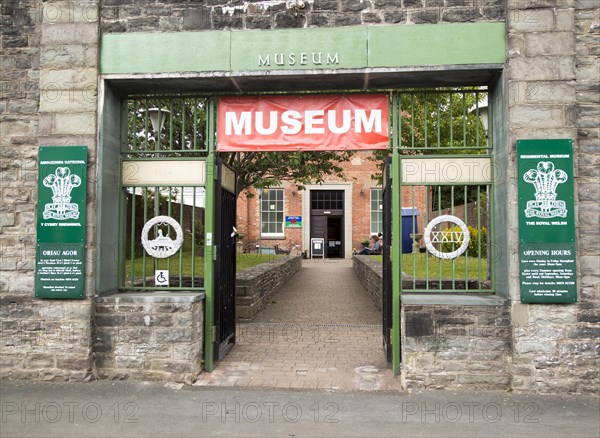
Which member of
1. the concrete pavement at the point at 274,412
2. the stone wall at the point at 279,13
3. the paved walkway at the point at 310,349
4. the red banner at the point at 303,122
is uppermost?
the stone wall at the point at 279,13

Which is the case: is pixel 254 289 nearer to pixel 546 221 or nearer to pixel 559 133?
pixel 546 221

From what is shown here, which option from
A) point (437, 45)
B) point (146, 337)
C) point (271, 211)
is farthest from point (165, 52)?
point (271, 211)

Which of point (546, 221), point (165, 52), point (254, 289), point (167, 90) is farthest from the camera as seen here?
point (254, 289)

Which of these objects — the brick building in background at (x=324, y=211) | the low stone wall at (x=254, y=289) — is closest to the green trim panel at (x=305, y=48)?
the low stone wall at (x=254, y=289)

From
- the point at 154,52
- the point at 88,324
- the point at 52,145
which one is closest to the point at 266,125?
the point at 154,52

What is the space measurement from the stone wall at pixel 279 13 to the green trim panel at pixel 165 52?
0.10 m

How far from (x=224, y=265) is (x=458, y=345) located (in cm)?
313

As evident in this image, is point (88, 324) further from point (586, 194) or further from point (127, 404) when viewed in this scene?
point (586, 194)

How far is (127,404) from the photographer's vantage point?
508 centimetres

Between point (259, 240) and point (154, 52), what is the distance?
22111 millimetres

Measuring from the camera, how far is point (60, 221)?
5.86 m

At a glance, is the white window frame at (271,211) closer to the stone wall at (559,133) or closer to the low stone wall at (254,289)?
the low stone wall at (254,289)

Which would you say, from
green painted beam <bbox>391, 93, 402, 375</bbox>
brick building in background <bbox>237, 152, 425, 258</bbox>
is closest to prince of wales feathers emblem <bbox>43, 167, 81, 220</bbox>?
green painted beam <bbox>391, 93, 402, 375</bbox>

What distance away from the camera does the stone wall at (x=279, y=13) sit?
223 inches
